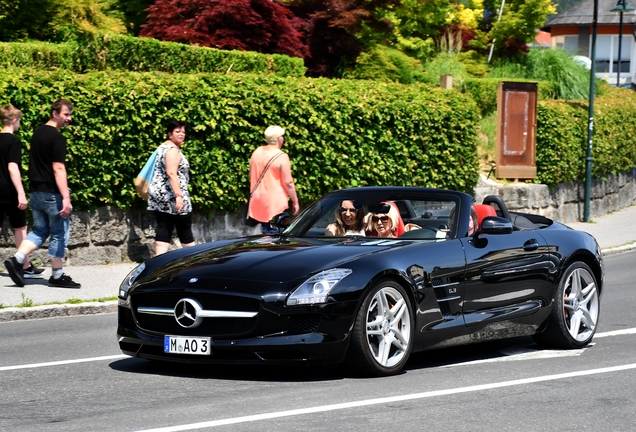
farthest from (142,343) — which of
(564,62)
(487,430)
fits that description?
(564,62)

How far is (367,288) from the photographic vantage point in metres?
7.62

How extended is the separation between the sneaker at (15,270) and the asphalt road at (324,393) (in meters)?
3.07

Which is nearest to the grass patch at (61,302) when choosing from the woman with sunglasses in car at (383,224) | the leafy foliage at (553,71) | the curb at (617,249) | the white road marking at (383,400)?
the woman with sunglasses in car at (383,224)

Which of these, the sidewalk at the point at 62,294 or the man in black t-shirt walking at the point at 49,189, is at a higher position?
the man in black t-shirt walking at the point at 49,189

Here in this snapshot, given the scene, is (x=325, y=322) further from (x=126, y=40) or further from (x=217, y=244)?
(x=126, y=40)

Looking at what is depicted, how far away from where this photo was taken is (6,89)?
14039 millimetres

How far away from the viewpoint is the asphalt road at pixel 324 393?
640 centimetres

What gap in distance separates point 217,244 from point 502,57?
26.4 metres

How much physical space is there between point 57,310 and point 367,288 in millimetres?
5235

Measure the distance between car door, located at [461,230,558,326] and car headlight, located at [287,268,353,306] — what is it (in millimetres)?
1338

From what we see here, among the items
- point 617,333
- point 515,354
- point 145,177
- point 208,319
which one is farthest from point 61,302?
point 617,333

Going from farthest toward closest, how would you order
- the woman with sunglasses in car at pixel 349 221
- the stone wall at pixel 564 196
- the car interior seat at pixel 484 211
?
1. the stone wall at pixel 564 196
2. the car interior seat at pixel 484 211
3. the woman with sunglasses in car at pixel 349 221

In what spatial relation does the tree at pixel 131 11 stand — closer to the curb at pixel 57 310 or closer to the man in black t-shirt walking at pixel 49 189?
the man in black t-shirt walking at pixel 49 189

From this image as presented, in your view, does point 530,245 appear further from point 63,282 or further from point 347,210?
point 63,282
